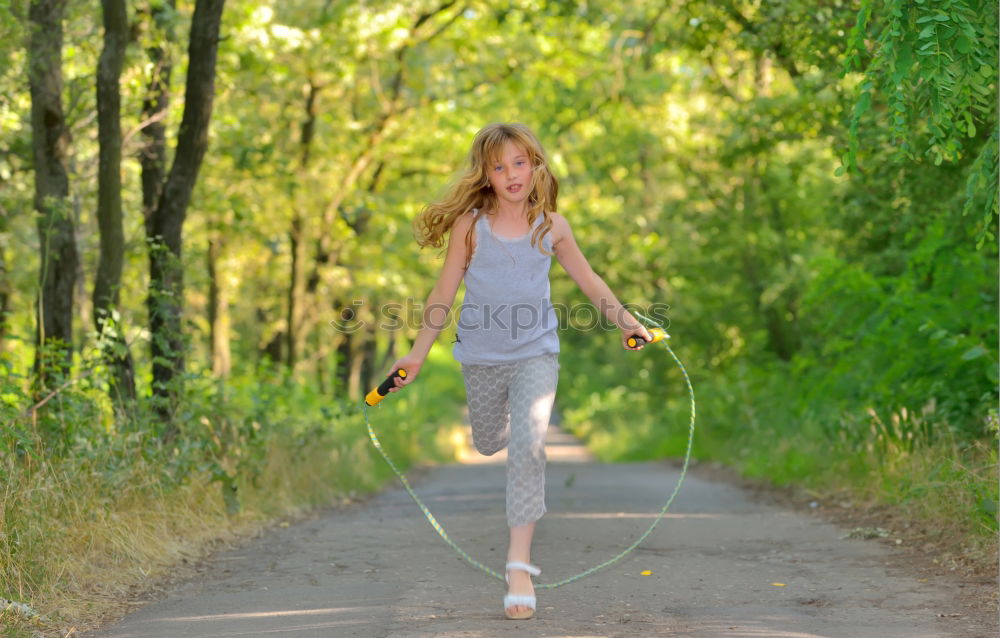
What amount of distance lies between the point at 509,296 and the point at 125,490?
296 cm

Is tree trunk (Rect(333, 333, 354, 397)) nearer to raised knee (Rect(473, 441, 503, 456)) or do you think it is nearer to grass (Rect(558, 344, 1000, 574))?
grass (Rect(558, 344, 1000, 574))

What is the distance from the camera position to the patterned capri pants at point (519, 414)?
575 centimetres

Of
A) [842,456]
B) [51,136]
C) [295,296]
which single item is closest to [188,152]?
[51,136]

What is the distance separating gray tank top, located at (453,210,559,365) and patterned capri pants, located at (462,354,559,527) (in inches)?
2.7

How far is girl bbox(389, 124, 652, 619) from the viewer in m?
5.83

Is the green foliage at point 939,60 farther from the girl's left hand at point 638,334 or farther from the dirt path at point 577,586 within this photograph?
the dirt path at point 577,586

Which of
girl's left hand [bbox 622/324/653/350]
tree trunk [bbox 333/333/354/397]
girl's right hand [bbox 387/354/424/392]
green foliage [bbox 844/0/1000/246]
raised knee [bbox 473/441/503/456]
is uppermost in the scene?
green foliage [bbox 844/0/1000/246]

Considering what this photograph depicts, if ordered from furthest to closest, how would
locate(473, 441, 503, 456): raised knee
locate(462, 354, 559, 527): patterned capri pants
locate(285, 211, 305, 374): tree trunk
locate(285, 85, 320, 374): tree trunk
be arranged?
locate(285, 211, 305, 374): tree trunk, locate(285, 85, 320, 374): tree trunk, locate(473, 441, 503, 456): raised knee, locate(462, 354, 559, 527): patterned capri pants

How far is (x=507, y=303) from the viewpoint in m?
5.89

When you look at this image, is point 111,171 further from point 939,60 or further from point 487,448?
point 939,60

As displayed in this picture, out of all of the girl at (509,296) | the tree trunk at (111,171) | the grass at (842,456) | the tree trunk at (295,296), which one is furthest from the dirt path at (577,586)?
the tree trunk at (295,296)

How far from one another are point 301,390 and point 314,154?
6.36 metres

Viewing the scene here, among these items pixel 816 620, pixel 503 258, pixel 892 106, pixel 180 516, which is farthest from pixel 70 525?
pixel 892 106

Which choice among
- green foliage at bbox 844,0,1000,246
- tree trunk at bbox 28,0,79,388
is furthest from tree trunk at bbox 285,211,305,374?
green foliage at bbox 844,0,1000,246
